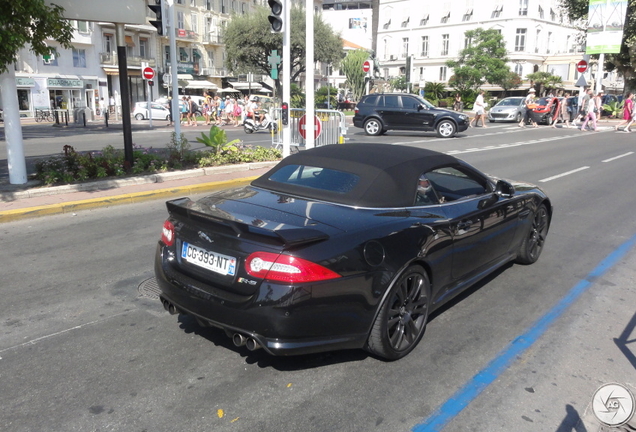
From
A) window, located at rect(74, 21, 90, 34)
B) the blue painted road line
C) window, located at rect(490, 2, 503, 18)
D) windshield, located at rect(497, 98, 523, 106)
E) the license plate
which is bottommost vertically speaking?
the blue painted road line

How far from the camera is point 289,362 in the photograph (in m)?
3.84

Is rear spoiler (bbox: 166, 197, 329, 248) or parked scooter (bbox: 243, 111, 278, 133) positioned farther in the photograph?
parked scooter (bbox: 243, 111, 278, 133)

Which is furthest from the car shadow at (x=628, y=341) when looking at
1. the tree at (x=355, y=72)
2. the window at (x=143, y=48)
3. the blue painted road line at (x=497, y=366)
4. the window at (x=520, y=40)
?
the window at (x=520, y=40)

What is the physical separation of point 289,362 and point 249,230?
3.43 feet

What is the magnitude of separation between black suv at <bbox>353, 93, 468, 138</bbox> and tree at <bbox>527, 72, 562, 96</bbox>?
42426 millimetres

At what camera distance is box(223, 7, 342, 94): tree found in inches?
1938

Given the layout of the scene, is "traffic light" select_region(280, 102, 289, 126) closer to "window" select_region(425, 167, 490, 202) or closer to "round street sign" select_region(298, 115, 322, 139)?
"round street sign" select_region(298, 115, 322, 139)

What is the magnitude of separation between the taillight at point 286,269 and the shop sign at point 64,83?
158 ft

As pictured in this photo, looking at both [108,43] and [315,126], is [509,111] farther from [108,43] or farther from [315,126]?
[108,43]

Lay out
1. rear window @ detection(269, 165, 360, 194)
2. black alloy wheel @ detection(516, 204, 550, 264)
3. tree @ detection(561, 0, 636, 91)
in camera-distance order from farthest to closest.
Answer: tree @ detection(561, 0, 636, 91)
black alloy wheel @ detection(516, 204, 550, 264)
rear window @ detection(269, 165, 360, 194)

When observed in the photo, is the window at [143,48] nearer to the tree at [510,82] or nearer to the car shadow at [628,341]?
the tree at [510,82]

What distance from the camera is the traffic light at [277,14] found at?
12211mm

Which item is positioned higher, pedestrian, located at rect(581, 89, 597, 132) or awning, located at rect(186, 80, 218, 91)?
awning, located at rect(186, 80, 218, 91)

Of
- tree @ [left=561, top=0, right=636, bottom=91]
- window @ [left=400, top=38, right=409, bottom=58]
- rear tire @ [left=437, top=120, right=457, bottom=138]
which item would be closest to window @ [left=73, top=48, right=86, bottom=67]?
rear tire @ [left=437, top=120, right=457, bottom=138]
